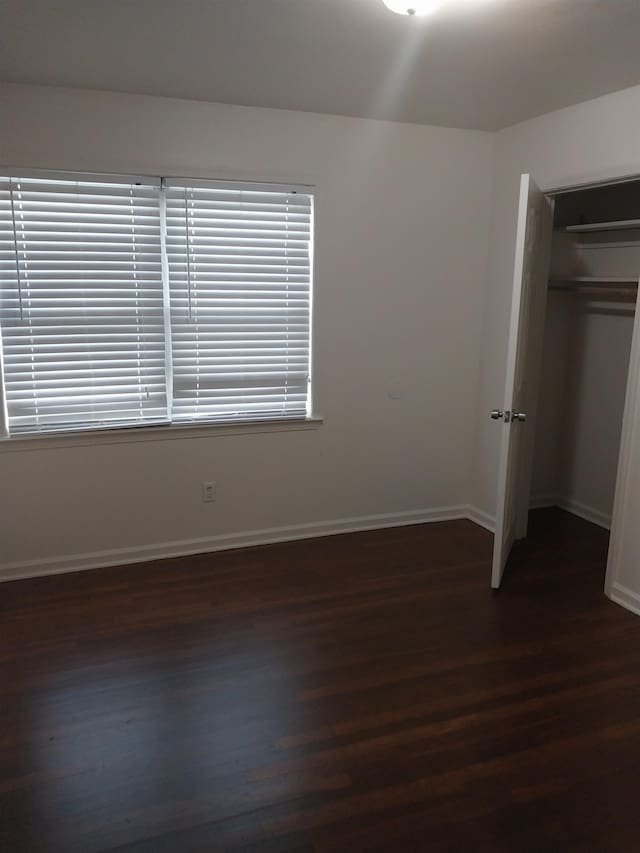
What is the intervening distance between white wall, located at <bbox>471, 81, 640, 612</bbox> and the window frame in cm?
121

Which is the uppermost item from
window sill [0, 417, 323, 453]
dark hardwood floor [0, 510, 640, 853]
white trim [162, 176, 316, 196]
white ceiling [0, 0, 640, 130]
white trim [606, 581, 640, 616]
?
white ceiling [0, 0, 640, 130]

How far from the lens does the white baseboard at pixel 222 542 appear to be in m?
3.51

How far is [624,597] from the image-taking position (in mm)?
3258

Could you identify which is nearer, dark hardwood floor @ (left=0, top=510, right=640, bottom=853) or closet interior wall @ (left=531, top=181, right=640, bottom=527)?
dark hardwood floor @ (left=0, top=510, right=640, bottom=853)

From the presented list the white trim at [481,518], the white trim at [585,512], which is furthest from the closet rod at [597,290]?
the white trim at [481,518]

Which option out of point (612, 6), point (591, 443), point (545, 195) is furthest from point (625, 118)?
point (591, 443)

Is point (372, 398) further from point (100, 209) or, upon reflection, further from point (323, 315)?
point (100, 209)

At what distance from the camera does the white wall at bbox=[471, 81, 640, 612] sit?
10.3 ft

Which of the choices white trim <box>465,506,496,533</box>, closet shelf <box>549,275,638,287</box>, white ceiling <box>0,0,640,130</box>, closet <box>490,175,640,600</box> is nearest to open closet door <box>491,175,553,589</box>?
closet <box>490,175,640,600</box>

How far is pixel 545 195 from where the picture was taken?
3.66m

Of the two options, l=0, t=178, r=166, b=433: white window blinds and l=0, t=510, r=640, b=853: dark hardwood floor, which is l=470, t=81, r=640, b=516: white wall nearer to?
l=0, t=510, r=640, b=853: dark hardwood floor

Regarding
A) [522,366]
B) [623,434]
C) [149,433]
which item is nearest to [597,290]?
[522,366]

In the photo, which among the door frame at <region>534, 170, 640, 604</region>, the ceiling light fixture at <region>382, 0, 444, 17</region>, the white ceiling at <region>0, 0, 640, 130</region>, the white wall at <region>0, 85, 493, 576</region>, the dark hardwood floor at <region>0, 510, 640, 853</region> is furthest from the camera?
the white wall at <region>0, 85, 493, 576</region>

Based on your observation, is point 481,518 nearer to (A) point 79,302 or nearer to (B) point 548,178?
(B) point 548,178
